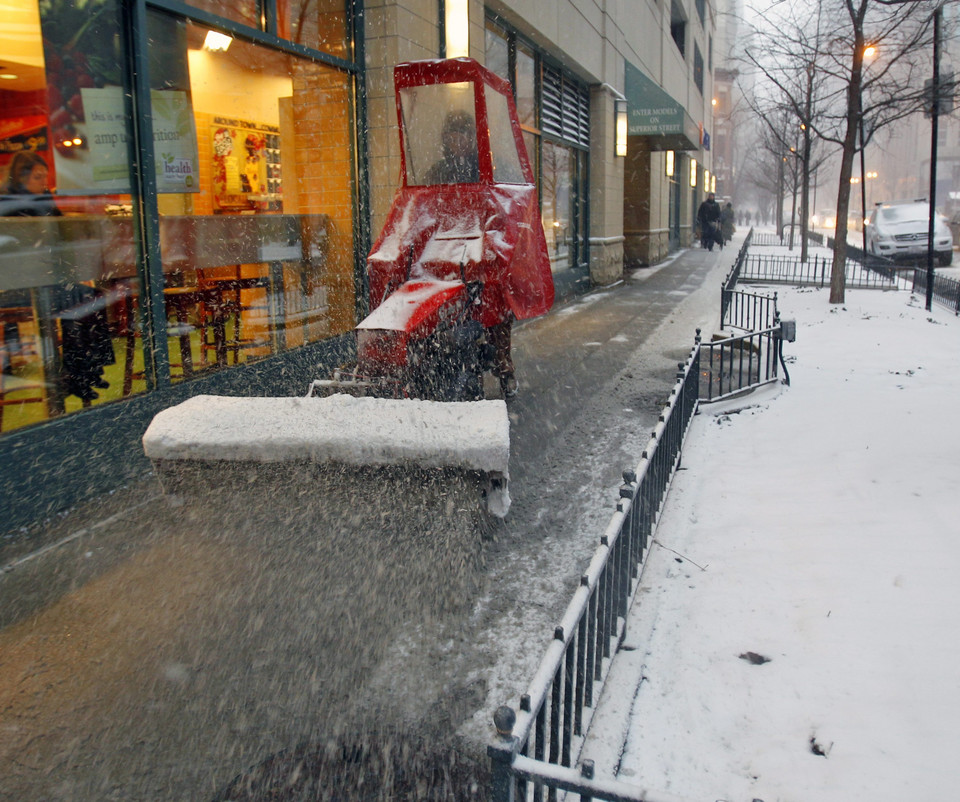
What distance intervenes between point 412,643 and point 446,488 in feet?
2.59

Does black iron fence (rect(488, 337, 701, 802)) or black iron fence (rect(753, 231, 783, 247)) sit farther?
black iron fence (rect(753, 231, 783, 247))

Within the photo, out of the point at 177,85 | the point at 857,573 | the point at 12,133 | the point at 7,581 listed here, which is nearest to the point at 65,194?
the point at 12,133

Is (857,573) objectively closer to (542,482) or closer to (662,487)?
(662,487)

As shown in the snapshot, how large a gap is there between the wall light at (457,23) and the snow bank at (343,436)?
747cm

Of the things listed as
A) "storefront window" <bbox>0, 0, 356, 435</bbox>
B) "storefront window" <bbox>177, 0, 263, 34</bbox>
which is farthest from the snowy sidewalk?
"storefront window" <bbox>177, 0, 263, 34</bbox>

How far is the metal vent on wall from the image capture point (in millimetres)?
15891

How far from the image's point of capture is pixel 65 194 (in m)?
5.68

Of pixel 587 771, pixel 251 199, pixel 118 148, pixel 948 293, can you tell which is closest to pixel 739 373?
pixel 251 199

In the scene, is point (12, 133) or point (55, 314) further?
point (55, 314)

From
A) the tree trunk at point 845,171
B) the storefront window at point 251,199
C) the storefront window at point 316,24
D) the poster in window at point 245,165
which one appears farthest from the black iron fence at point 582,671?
the tree trunk at point 845,171

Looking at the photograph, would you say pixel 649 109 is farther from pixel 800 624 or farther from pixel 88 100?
pixel 800 624

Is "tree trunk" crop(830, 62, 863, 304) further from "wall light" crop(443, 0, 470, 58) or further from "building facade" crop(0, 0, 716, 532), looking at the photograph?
"wall light" crop(443, 0, 470, 58)

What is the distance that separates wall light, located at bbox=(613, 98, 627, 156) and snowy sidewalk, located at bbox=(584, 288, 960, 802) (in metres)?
14.6

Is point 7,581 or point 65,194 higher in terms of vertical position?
point 65,194
